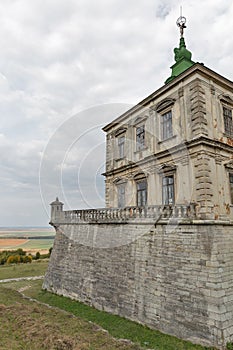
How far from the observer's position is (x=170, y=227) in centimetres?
1052

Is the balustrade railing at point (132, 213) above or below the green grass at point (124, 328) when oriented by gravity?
above

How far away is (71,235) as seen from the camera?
16.0 metres

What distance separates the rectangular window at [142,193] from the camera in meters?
15.0

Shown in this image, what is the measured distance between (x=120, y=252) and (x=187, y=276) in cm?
378

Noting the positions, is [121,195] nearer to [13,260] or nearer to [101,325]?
[101,325]

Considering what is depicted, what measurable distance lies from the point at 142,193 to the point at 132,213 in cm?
329

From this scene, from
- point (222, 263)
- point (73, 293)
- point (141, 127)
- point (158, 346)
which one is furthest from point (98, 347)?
point (141, 127)

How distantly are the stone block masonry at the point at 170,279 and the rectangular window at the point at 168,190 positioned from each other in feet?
7.91

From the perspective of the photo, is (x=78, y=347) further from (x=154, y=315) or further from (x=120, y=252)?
(x=120, y=252)

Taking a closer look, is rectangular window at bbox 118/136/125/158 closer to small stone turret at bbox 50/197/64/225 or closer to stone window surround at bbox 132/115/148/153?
stone window surround at bbox 132/115/148/153

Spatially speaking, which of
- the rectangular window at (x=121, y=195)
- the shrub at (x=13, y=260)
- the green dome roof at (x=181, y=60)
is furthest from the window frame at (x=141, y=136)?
the shrub at (x=13, y=260)

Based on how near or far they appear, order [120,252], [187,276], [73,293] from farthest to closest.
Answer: [73,293] < [120,252] < [187,276]

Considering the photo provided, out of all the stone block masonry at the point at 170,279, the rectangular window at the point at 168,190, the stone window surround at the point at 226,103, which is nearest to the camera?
the stone block masonry at the point at 170,279

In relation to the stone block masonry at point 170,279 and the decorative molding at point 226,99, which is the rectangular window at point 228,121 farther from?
the stone block masonry at point 170,279
